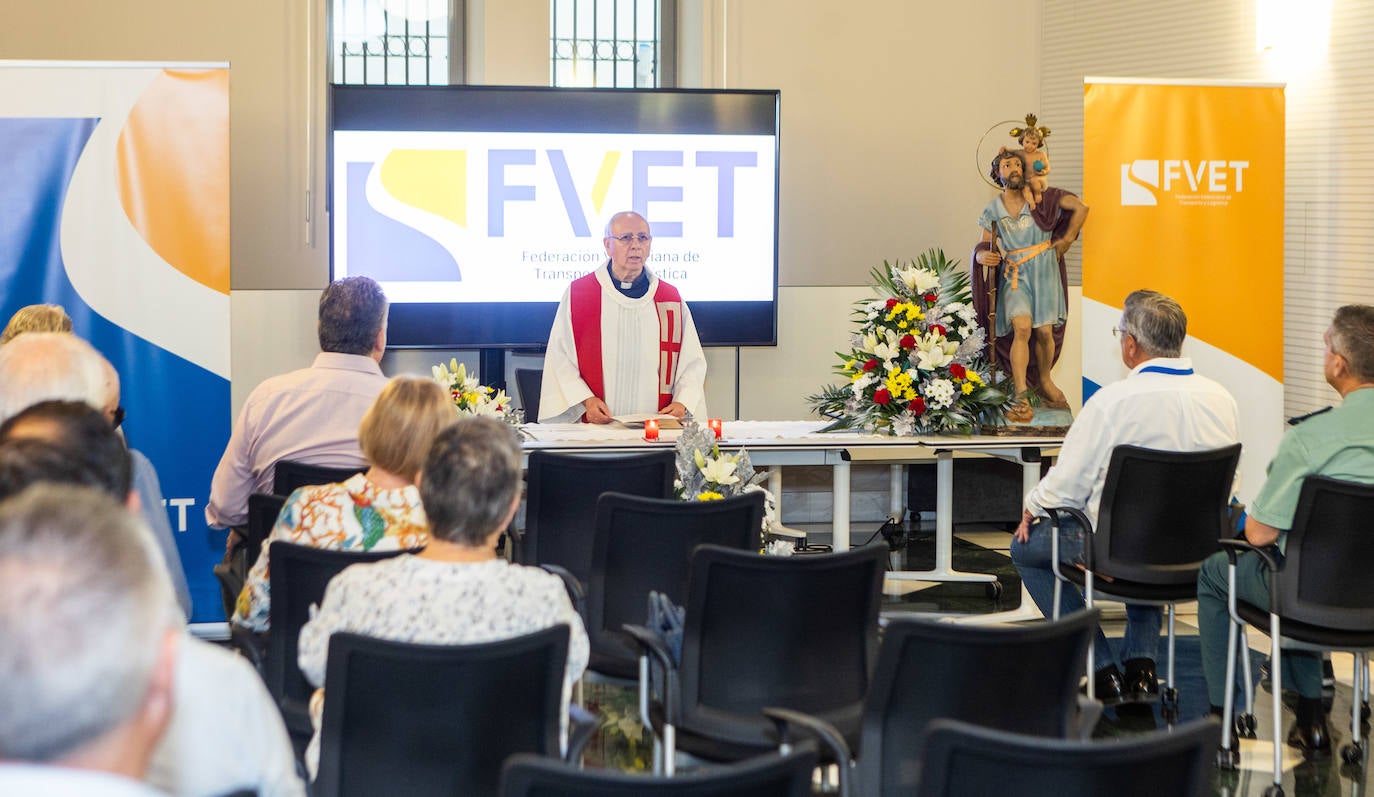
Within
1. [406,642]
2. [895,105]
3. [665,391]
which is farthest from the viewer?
[895,105]

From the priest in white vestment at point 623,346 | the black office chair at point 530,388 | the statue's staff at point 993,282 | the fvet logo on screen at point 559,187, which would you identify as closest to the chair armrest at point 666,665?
the priest in white vestment at point 623,346

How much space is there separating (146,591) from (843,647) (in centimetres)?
221

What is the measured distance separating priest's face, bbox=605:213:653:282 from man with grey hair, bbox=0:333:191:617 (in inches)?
132

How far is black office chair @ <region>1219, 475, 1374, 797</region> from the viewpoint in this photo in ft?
12.7

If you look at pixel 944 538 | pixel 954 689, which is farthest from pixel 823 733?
pixel 944 538

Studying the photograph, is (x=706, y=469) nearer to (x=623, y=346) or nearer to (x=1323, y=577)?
(x=1323, y=577)

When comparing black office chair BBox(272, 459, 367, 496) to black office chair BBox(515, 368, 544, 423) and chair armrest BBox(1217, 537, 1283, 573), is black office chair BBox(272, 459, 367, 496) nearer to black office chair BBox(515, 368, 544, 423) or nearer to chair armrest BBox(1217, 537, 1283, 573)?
chair armrest BBox(1217, 537, 1283, 573)

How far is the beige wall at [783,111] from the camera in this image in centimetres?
773

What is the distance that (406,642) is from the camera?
225 cm

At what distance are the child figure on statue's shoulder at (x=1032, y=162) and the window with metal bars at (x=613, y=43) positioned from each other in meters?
2.78

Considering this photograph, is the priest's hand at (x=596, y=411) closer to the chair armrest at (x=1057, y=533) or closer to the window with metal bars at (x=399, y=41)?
the chair armrest at (x=1057, y=533)

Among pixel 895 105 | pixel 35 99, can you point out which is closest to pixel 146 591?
pixel 35 99

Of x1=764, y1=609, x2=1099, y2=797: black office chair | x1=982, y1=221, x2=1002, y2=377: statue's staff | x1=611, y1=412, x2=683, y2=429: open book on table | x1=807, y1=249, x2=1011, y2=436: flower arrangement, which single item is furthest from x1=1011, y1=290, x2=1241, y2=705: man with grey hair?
x1=764, y1=609, x2=1099, y2=797: black office chair

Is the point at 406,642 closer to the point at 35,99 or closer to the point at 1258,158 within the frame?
the point at 35,99
